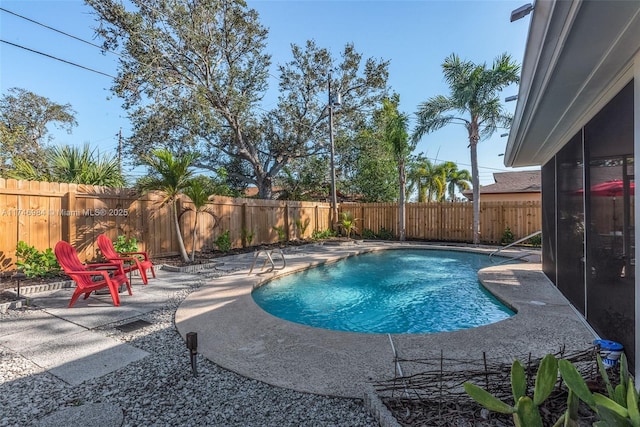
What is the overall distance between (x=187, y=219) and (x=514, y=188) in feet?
58.9

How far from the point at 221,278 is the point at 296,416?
15.4 ft

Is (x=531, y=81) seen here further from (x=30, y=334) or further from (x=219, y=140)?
(x=219, y=140)

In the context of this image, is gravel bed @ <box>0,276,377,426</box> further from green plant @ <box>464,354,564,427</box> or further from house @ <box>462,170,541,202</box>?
house @ <box>462,170,541,202</box>

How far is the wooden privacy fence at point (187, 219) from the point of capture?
A: 5.75m

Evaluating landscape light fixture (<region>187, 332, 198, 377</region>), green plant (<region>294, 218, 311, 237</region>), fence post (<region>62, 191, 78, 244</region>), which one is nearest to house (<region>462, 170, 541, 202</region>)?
green plant (<region>294, 218, 311, 237</region>)

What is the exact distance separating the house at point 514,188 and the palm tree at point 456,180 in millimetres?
6481

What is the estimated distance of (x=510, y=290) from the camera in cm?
506

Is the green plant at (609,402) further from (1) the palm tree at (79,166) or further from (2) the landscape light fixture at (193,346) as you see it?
(1) the palm tree at (79,166)

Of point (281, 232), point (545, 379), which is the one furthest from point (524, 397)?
point (281, 232)

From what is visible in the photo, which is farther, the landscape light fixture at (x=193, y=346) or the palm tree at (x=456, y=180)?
the palm tree at (x=456, y=180)

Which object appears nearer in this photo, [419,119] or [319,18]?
[319,18]

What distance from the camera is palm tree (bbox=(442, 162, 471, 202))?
27192 millimetres

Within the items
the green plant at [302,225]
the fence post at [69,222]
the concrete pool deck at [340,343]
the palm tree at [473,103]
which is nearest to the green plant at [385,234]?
the green plant at [302,225]

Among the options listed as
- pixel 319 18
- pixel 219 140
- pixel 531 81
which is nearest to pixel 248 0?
pixel 319 18
